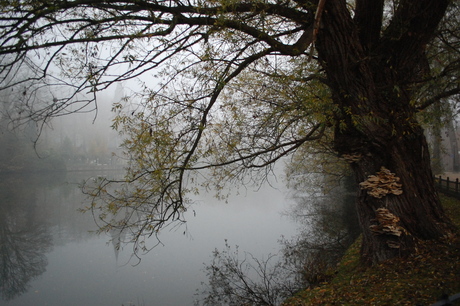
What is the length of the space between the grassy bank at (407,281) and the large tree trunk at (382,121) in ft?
0.92

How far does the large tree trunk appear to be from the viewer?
4.92 meters

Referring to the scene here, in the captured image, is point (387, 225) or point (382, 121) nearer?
point (382, 121)

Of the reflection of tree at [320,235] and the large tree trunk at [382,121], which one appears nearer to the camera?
the large tree trunk at [382,121]

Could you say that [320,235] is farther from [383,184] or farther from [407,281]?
[407,281]

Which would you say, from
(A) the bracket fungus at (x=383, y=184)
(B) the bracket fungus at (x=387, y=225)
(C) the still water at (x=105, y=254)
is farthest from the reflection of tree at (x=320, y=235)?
(A) the bracket fungus at (x=383, y=184)

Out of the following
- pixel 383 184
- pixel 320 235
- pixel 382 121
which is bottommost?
pixel 320 235

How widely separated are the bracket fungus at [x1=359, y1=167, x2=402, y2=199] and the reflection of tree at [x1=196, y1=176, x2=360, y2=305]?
9.67 feet

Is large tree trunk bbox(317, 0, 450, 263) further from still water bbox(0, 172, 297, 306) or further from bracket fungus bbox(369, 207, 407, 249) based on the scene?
still water bbox(0, 172, 297, 306)

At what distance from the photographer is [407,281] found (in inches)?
169

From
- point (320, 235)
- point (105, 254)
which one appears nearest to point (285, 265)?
point (320, 235)

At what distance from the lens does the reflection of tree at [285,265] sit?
777 centimetres

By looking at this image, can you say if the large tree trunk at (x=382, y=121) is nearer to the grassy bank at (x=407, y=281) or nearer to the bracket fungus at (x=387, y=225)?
the bracket fungus at (x=387, y=225)

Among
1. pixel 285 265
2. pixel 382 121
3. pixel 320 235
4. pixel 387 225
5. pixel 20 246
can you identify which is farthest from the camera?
pixel 20 246

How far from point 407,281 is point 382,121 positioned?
87.6 inches
